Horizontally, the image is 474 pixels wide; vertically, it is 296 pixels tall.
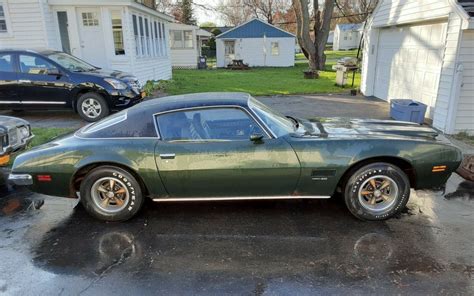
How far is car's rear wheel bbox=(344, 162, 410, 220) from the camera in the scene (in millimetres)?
3625

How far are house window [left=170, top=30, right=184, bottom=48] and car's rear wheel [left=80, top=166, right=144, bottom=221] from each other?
26.8m

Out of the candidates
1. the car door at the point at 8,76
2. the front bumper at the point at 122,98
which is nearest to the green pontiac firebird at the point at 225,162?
the front bumper at the point at 122,98

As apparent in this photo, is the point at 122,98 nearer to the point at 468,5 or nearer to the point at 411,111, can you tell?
the point at 411,111

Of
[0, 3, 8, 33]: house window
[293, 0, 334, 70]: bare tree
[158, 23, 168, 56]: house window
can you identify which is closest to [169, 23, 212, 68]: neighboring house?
[293, 0, 334, 70]: bare tree

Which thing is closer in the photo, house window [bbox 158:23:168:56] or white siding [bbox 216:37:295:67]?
house window [bbox 158:23:168:56]

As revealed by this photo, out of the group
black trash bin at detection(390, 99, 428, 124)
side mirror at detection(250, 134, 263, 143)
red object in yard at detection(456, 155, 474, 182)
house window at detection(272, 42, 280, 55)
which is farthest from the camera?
house window at detection(272, 42, 280, 55)


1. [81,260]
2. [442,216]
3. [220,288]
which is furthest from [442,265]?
[81,260]

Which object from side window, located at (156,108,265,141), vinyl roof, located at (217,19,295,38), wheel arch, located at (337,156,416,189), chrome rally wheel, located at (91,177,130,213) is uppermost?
vinyl roof, located at (217,19,295,38)

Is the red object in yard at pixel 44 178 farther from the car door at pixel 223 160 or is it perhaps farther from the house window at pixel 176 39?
the house window at pixel 176 39

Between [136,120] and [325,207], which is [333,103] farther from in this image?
[136,120]

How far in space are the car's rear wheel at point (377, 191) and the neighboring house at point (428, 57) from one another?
15.9 ft

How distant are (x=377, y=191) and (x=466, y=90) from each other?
5261mm

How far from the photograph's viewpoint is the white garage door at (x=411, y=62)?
845cm

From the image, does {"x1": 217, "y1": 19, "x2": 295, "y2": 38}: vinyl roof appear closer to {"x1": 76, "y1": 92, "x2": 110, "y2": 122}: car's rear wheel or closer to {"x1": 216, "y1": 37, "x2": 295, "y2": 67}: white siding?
{"x1": 216, "y1": 37, "x2": 295, "y2": 67}: white siding
